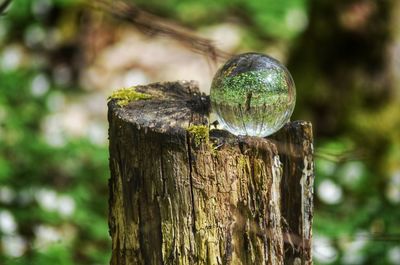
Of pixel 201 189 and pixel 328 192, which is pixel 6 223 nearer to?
pixel 328 192

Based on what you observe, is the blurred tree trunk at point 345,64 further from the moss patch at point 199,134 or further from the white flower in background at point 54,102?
the moss patch at point 199,134

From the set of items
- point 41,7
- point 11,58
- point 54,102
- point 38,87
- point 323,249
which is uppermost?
point 41,7

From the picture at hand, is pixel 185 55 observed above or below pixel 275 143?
above

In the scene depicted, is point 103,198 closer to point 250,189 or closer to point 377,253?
point 377,253

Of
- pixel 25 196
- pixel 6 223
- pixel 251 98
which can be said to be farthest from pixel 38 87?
pixel 251 98

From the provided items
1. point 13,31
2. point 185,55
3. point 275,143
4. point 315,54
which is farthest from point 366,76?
point 13,31

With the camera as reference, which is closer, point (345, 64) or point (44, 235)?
point (44, 235)
